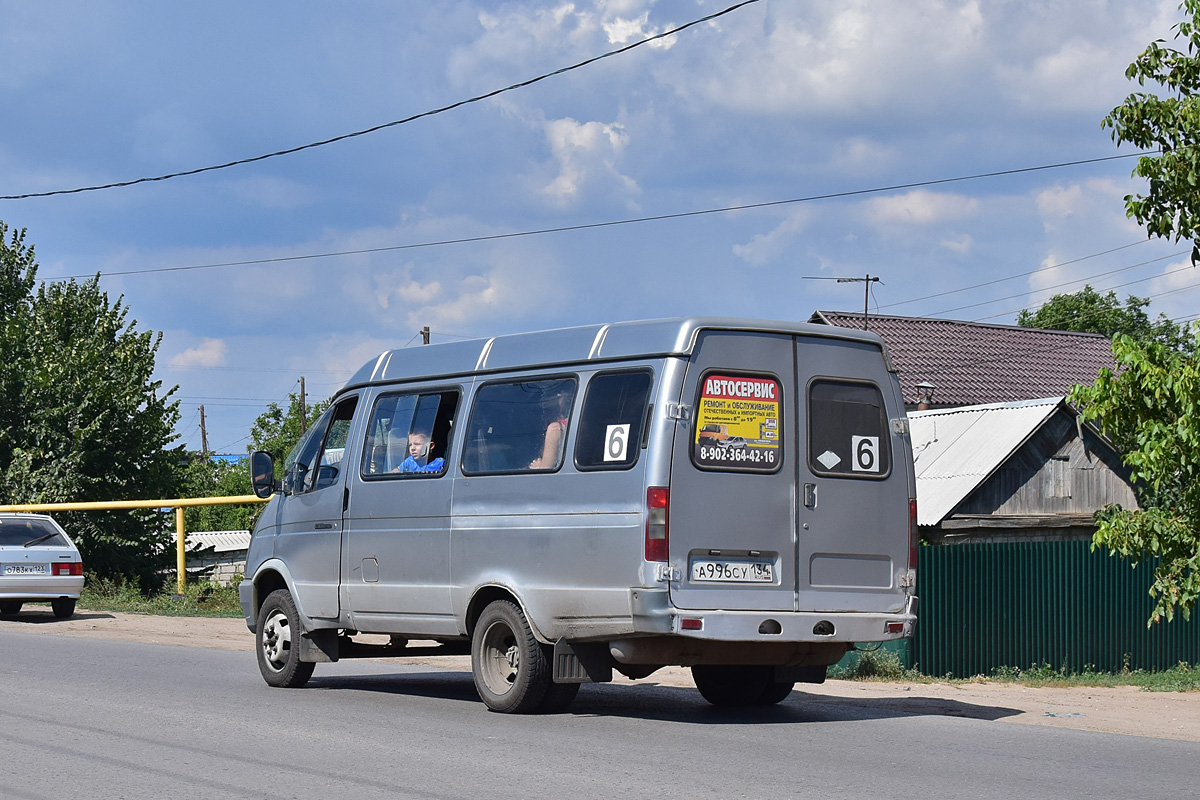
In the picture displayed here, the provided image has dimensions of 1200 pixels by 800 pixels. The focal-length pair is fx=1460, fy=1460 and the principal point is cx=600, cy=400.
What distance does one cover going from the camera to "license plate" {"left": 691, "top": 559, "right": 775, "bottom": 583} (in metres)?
9.21

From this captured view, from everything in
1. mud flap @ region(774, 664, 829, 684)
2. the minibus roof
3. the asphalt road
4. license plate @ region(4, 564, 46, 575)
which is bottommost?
the asphalt road

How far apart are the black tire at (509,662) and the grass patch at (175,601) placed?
39.6ft

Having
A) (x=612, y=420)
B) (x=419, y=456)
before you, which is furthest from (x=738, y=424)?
(x=419, y=456)

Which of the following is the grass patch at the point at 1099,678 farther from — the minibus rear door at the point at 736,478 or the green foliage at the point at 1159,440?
the minibus rear door at the point at 736,478

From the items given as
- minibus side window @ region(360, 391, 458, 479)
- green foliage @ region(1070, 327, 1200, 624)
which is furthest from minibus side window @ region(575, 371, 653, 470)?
green foliage @ region(1070, 327, 1200, 624)

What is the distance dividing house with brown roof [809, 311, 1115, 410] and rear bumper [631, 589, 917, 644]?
29.2 metres

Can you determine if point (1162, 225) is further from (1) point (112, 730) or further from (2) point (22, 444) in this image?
(2) point (22, 444)

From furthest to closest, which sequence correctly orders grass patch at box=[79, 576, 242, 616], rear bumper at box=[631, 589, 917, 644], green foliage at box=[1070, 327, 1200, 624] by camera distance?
1. grass patch at box=[79, 576, 242, 616]
2. green foliage at box=[1070, 327, 1200, 624]
3. rear bumper at box=[631, 589, 917, 644]

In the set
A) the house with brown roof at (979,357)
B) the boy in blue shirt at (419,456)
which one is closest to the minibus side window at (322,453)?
the boy in blue shirt at (419,456)

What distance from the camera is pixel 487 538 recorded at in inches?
403

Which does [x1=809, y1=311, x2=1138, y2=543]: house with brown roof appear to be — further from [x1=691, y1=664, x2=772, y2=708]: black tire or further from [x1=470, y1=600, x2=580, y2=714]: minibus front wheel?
[x1=470, y1=600, x2=580, y2=714]: minibus front wheel

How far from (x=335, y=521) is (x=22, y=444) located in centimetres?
1955

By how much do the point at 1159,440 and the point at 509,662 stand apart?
582 centimetres

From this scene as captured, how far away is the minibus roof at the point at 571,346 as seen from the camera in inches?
372
